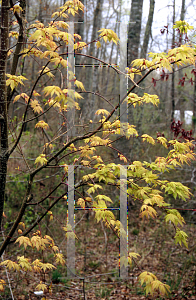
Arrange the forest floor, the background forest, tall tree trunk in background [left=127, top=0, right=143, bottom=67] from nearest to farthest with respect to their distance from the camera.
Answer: the background forest, the forest floor, tall tree trunk in background [left=127, top=0, right=143, bottom=67]

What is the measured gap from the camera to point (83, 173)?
227 inches

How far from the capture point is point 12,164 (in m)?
6.22

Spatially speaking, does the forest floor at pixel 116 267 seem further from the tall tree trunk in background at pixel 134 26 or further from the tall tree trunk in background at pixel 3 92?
the tall tree trunk in background at pixel 134 26

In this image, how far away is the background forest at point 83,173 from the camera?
253 cm

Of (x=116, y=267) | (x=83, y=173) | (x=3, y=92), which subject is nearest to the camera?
(x=3, y=92)

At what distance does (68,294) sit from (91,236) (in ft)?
6.32

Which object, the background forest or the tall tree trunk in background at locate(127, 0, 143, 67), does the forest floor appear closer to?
the background forest

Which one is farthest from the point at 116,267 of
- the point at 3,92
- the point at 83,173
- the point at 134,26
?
the point at 134,26

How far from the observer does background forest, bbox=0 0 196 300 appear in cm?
253

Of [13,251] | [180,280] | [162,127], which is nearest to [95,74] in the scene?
[162,127]

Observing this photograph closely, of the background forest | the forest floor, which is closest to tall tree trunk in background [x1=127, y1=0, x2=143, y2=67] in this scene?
the background forest

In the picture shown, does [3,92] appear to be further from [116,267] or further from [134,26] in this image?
[134,26]

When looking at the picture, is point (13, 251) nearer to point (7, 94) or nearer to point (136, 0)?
point (7, 94)

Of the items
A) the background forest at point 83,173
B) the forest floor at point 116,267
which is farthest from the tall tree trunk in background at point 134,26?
the forest floor at point 116,267
